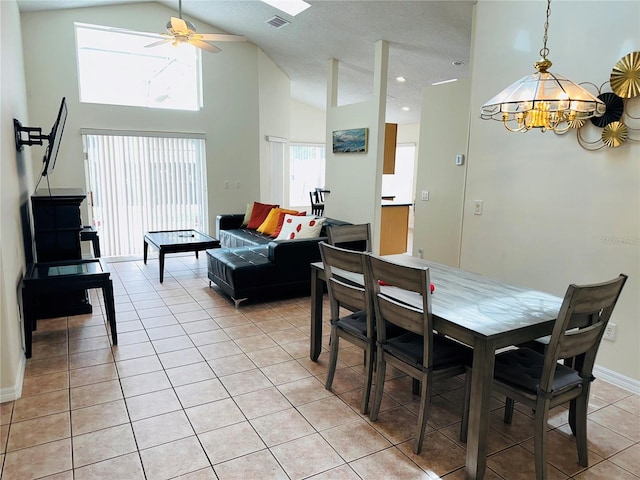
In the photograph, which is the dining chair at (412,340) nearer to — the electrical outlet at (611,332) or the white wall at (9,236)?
the electrical outlet at (611,332)

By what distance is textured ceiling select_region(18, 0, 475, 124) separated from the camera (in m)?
4.48

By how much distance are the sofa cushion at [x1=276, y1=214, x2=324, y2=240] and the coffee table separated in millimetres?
1056

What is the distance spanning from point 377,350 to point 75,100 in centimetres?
561

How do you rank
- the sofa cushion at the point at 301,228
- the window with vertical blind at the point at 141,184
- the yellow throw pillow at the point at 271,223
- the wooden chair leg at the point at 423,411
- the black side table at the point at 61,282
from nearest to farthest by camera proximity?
the wooden chair leg at the point at 423,411
the black side table at the point at 61,282
the sofa cushion at the point at 301,228
the yellow throw pillow at the point at 271,223
the window with vertical blind at the point at 141,184

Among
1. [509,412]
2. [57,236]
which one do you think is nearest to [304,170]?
[57,236]

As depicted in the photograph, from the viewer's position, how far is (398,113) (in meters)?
9.09

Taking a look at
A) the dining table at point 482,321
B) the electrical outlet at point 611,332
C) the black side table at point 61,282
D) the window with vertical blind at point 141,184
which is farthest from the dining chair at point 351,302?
the window with vertical blind at point 141,184

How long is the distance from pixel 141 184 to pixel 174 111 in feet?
4.04

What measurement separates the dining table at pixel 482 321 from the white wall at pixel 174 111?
510cm

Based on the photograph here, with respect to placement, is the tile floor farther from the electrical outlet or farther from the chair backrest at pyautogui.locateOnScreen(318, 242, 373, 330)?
the chair backrest at pyautogui.locateOnScreen(318, 242, 373, 330)

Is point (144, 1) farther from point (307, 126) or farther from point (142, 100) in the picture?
point (307, 126)

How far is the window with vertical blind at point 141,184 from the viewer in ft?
20.0

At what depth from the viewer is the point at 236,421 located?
2.38 m

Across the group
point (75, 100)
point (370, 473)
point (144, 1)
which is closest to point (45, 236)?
point (75, 100)
